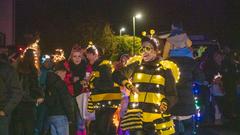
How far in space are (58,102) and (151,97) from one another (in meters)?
3.06

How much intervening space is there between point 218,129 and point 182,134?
5237 mm

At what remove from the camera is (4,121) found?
8602 millimetres

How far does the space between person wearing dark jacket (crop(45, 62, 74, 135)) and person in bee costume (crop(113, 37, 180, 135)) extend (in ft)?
8.07

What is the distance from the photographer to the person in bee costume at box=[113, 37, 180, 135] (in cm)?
813

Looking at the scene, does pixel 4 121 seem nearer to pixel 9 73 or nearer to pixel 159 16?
pixel 9 73

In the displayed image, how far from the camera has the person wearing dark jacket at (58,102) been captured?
1056 centimetres

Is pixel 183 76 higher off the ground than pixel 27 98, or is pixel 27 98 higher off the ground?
pixel 183 76

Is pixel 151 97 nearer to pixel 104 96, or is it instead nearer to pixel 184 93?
pixel 184 93

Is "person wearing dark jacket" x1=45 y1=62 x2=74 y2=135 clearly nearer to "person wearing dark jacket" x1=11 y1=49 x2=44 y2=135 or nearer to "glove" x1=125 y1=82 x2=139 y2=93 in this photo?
"person wearing dark jacket" x1=11 y1=49 x2=44 y2=135

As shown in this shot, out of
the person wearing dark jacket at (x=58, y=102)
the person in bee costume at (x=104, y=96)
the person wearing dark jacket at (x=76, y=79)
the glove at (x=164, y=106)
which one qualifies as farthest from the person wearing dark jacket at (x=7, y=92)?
the person wearing dark jacket at (x=76, y=79)

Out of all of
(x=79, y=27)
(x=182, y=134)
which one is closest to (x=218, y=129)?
(x=182, y=134)

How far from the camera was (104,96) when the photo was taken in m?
11.0

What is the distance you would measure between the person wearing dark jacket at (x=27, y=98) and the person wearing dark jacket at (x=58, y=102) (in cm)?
24

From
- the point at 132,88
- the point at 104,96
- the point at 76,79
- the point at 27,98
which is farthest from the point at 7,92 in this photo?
the point at 76,79
